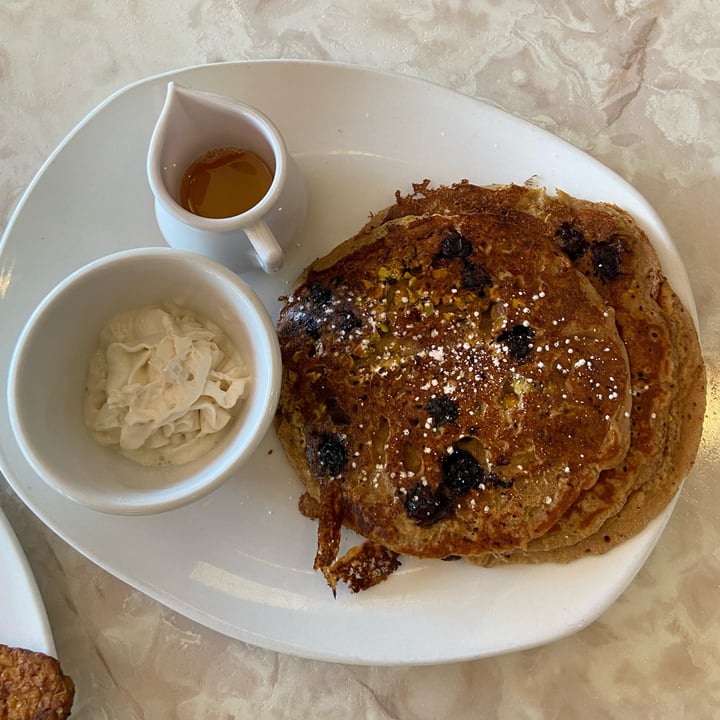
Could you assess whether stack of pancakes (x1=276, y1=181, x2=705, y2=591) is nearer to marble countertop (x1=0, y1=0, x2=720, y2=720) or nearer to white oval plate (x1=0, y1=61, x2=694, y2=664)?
Result: white oval plate (x1=0, y1=61, x2=694, y2=664)

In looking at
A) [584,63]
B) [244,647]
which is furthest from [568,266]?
[244,647]

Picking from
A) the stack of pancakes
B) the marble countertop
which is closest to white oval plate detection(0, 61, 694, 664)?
the stack of pancakes

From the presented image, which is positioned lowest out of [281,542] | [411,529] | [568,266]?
[281,542]

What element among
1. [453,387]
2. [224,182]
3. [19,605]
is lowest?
[19,605]

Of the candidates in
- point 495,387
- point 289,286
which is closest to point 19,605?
point 289,286

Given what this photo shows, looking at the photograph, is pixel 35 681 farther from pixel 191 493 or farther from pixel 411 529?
pixel 411 529

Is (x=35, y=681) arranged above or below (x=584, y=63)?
below

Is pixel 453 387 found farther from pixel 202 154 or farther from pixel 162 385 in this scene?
pixel 202 154
